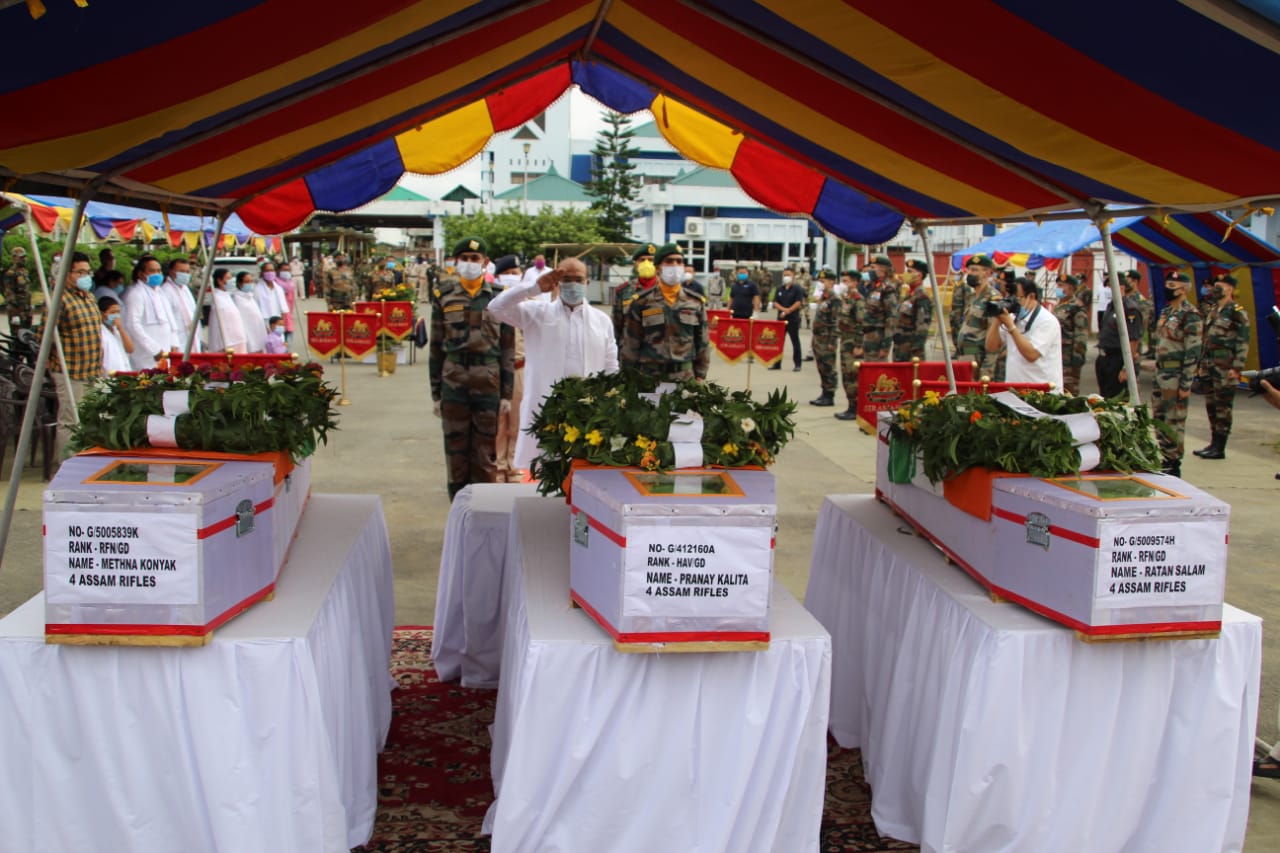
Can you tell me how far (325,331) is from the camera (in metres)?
15.1

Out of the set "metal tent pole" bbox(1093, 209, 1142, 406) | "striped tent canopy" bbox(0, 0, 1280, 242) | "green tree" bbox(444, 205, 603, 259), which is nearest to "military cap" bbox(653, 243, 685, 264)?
"striped tent canopy" bbox(0, 0, 1280, 242)

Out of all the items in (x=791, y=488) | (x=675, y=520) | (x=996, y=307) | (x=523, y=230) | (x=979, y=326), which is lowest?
(x=791, y=488)

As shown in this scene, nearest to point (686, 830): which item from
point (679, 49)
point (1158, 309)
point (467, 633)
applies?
point (467, 633)

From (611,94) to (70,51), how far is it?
357 cm

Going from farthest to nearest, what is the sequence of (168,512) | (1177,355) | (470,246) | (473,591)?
(1177,355), (470,246), (473,591), (168,512)

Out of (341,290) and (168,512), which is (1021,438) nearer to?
(168,512)

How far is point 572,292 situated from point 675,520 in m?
3.90

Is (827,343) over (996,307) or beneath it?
beneath

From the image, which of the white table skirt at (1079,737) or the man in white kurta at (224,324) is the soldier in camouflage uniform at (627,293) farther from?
the man in white kurta at (224,324)

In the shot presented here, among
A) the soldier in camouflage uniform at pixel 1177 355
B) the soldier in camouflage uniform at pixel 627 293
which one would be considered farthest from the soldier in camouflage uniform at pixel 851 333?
the soldier in camouflage uniform at pixel 627 293

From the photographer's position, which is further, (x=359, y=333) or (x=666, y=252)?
(x=359, y=333)

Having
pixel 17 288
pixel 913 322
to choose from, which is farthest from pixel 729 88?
pixel 17 288

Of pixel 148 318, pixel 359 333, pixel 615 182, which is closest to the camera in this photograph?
pixel 148 318

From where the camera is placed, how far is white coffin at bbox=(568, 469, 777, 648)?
2.93 metres
